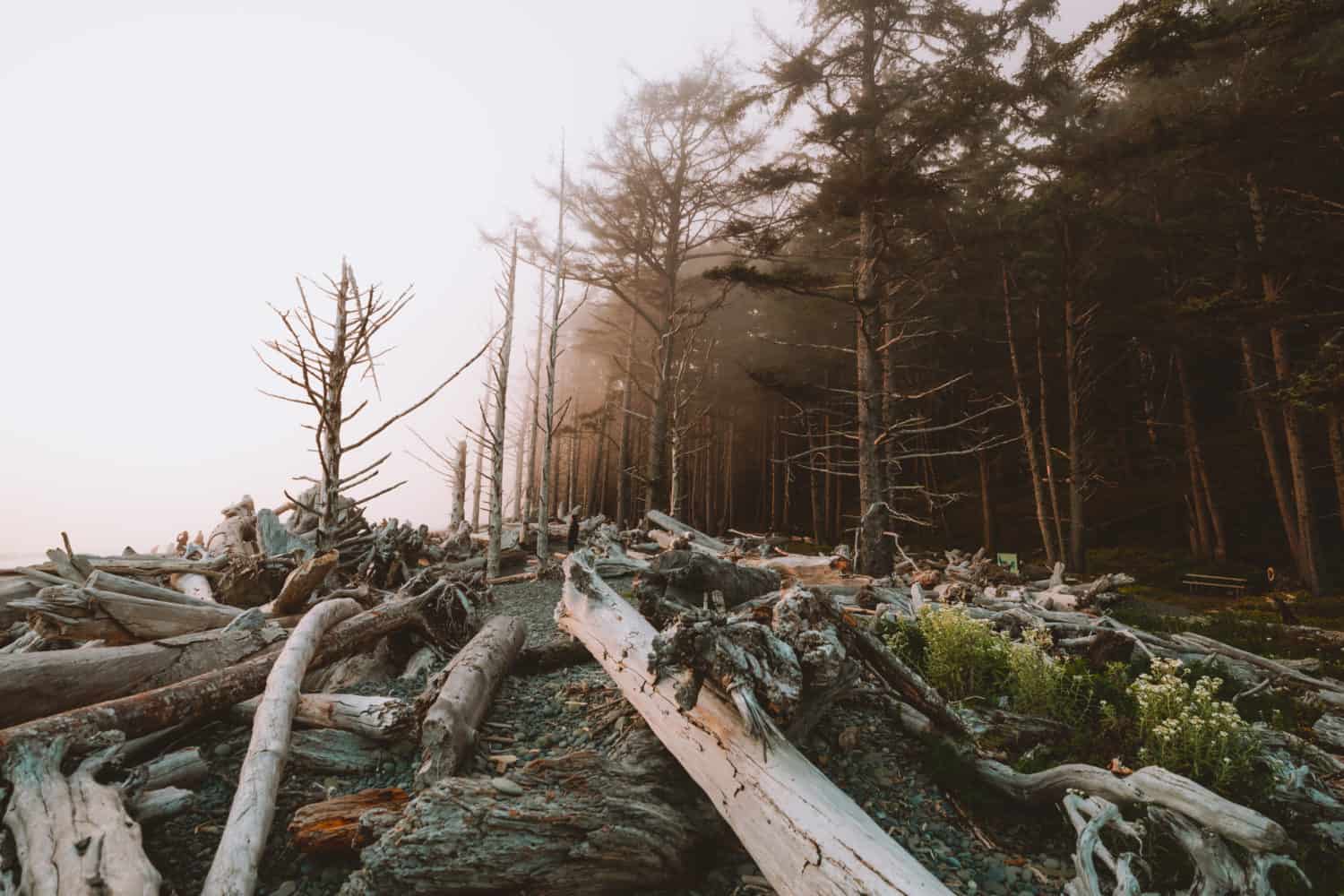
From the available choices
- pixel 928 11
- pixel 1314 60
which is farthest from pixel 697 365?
pixel 1314 60

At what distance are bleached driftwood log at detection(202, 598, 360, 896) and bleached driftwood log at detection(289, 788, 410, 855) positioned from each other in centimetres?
17

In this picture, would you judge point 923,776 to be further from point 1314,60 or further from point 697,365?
point 697,365

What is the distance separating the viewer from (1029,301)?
59.5 ft

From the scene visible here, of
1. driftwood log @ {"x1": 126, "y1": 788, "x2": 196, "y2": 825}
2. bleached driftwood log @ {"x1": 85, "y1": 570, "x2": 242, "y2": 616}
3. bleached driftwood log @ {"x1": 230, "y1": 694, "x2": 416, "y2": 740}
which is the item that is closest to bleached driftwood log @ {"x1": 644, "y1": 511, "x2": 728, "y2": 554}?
bleached driftwood log @ {"x1": 85, "y1": 570, "x2": 242, "y2": 616}

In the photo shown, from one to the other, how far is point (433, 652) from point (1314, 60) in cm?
2251

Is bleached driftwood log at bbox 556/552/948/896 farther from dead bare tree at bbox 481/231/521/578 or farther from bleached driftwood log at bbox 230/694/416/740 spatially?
dead bare tree at bbox 481/231/521/578

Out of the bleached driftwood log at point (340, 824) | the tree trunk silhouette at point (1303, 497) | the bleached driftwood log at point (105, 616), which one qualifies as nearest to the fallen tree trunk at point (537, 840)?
the bleached driftwood log at point (340, 824)

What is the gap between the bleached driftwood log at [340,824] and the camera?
8.57ft

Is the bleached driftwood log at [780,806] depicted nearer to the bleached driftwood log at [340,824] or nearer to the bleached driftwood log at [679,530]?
the bleached driftwood log at [340,824]

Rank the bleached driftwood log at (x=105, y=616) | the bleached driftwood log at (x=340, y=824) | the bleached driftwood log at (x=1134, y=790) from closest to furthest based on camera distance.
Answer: the bleached driftwood log at (x=1134, y=790), the bleached driftwood log at (x=340, y=824), the bleached driftwood log at (x=105, y=616)

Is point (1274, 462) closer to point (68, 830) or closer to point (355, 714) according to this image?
point (355, 714)

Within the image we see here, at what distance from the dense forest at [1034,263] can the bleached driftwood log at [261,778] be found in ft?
28.1

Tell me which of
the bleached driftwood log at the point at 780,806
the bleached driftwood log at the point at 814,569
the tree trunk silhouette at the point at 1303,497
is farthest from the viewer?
the tree trunk silhouette at the point at 1303,497

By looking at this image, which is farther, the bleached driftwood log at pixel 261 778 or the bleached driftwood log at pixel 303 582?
the bleached driftwood log at pixel 303 582
